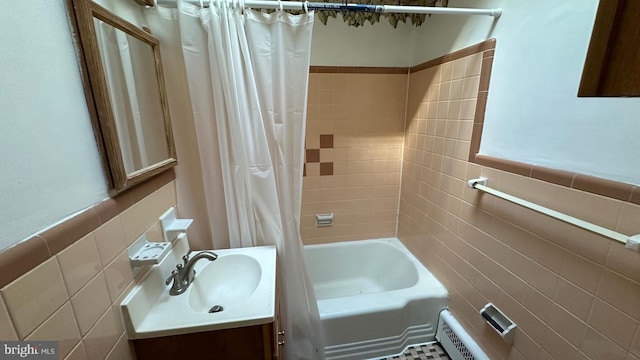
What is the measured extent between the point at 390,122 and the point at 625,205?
1404 mm

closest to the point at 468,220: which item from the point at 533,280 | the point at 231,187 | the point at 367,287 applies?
the point at 533,280

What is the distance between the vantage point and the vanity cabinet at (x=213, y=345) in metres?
0.82

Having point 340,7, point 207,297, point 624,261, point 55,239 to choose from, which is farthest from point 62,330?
point 624,261

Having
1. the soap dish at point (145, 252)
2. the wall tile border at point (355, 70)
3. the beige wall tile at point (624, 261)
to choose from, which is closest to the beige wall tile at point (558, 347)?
the beige wall tile at point (624, 261)

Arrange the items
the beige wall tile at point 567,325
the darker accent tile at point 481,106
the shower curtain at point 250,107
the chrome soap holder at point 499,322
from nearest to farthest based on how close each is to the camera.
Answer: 1. the beige wall tile at point 567,325
2. the shower curtain at point 250,107
3. the chrome soap holder at point 499,322
4. the darker accent tile at point 481,106

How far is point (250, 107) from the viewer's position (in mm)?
1104

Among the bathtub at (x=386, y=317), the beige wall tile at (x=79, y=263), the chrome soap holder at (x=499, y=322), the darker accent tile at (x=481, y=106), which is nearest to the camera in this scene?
the beige wall tile at (x=79, y=263)

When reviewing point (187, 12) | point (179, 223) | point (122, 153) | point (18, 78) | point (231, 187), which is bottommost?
point (179, 223)

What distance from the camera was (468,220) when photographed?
1369 mm

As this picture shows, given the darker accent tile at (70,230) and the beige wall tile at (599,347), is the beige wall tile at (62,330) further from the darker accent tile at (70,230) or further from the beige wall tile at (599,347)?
the beige wall tile at (599,347)

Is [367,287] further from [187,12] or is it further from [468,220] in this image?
[187,12]

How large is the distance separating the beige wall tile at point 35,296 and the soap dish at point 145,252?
238mm

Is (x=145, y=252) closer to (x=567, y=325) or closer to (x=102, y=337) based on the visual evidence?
(x=102, y=337)

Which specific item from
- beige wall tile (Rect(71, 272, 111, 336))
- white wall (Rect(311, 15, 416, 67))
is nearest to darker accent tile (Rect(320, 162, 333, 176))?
white wall (Rect(311, 15, 416, 67))
